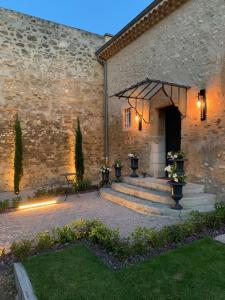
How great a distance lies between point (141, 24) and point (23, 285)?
8261 mm

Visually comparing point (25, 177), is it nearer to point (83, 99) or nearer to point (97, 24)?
point (83, 99)

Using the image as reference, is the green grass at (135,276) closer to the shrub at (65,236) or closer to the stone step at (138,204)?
the shrub at (65,236)

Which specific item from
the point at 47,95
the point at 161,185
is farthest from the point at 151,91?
the point at 47,95

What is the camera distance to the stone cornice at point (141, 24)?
725 centimetres

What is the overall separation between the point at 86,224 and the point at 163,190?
2810 millimetres

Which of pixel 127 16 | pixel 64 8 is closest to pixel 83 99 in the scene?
pixel 127 16

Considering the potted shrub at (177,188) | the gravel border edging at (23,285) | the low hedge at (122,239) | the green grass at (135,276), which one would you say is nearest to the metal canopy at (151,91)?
the potted shrub at (177,188)

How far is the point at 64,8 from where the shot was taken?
16412 centimetres

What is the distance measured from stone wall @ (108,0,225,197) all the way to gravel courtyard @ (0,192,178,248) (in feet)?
6.43

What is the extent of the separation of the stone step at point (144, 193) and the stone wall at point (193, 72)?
1.06 metres

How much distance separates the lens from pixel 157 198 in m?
6.19

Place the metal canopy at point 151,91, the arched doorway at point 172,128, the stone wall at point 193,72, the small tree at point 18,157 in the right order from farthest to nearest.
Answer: the small tree at point 18,157 → the arched doorway at point 172,128 → the metal canopy at point 151,91 → the stone wall at point 193,72

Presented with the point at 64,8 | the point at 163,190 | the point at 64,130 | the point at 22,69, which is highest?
the point at 64,8

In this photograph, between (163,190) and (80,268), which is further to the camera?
(163,190)
